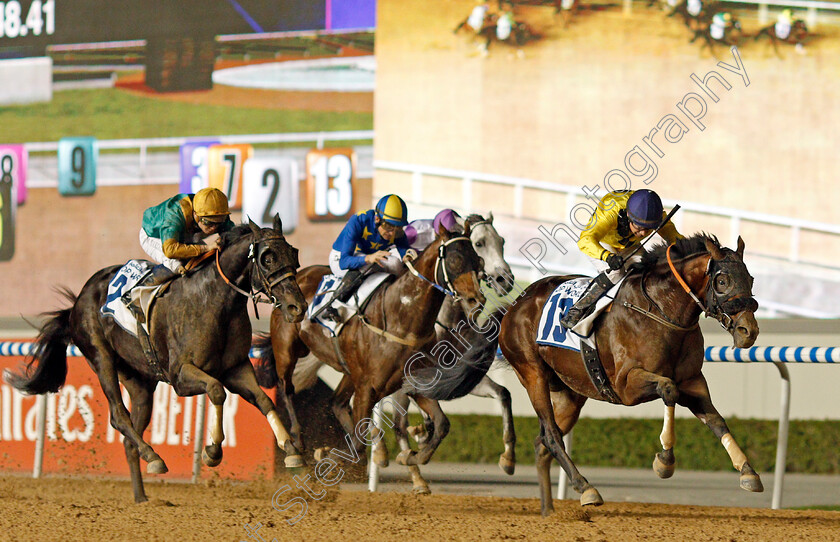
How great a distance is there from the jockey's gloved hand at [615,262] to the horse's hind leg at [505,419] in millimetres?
1250

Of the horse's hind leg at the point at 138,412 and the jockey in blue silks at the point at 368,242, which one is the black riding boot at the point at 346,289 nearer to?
the jockey in blue silks at the point at 368,242

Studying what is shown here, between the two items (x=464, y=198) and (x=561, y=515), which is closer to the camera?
(x=561, y=515)

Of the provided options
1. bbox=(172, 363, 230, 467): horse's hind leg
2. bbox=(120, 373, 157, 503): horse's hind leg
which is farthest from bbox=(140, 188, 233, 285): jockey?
bbox=(120, 373, 157, 503): horse's hind leg

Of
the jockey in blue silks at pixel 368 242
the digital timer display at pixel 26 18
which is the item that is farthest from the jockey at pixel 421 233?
the digital timer display at pixel 26 18

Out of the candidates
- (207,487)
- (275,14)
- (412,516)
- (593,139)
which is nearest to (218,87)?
(275,14)

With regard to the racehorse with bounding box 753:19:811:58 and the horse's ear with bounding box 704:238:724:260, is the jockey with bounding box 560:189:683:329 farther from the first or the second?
the racehorse with bounding box 753:19:811:58

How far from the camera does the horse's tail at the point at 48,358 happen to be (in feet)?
22.2

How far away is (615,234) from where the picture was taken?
18.0ft

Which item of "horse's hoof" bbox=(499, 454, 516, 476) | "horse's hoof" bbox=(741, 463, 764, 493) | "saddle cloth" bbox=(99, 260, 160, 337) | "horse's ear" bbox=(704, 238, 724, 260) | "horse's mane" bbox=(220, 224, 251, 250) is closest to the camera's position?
"horse's hoof" bbox=(741, 463, 764, 493)

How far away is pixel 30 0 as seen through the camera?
1359 centimetres

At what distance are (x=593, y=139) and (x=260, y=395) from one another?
7.08 m

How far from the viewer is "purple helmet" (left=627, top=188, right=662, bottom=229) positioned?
5.14m

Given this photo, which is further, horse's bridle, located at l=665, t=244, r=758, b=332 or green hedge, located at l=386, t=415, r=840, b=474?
green hedge, located at l=386, t=415, r=840, b=474

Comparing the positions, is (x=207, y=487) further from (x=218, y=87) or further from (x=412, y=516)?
(x=218, y=87)
